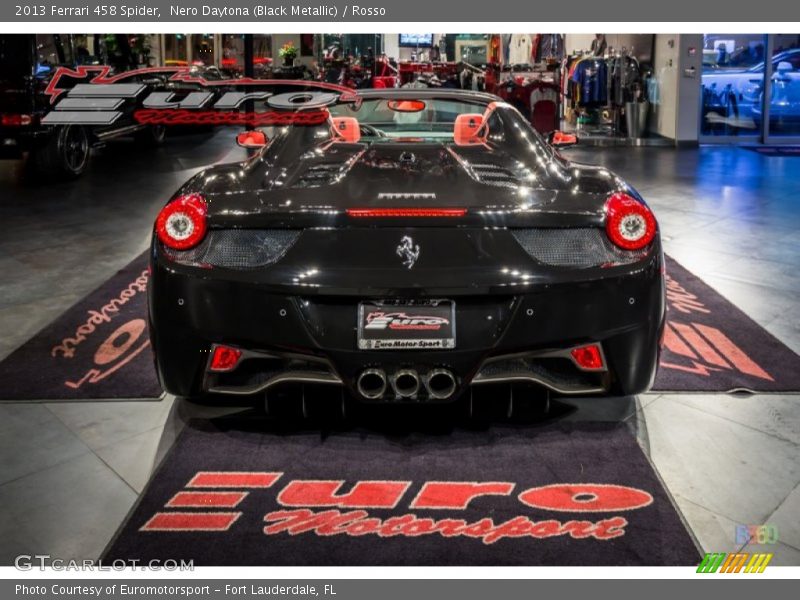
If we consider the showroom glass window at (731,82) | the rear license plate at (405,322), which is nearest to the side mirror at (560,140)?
the rear license plate at (405,322)

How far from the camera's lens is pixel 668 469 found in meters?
2.59

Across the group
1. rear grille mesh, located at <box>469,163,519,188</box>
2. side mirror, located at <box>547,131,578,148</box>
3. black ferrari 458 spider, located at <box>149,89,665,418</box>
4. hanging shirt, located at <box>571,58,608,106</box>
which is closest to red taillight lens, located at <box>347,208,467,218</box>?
black ferrari 458 spider, located at <box>149,89,665,418</box>

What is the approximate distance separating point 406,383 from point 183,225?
0.78m

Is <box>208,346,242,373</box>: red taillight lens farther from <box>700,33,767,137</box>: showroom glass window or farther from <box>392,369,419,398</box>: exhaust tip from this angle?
<box>700,33,767,137</box>: showroom glass window

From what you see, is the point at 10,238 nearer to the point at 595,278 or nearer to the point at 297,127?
the point at 297,127

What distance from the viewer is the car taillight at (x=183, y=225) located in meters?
2.51

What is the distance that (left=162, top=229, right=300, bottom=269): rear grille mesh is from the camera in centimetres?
246

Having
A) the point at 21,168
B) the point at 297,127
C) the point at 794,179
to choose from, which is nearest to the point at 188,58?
the point at 21,168

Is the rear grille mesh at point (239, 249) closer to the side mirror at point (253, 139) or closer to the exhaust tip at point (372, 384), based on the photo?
the exhaust tip at point (372, 384)

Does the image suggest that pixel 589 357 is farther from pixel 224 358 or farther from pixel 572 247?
pixel 224 358

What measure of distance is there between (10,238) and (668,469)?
5.24 m

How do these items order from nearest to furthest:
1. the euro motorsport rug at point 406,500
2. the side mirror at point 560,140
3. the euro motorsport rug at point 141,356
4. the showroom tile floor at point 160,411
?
the euro motorsport rug at point 406,500 → the showroom tile floor at point 160,411 → the euro motorsport rug at point 141,356 → the side mirror at point 560,140

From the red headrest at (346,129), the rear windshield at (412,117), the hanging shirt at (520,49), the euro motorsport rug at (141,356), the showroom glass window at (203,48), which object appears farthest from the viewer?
the showroom glass window at (203,48)

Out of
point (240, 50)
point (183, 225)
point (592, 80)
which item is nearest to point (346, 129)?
point (183, 225)
